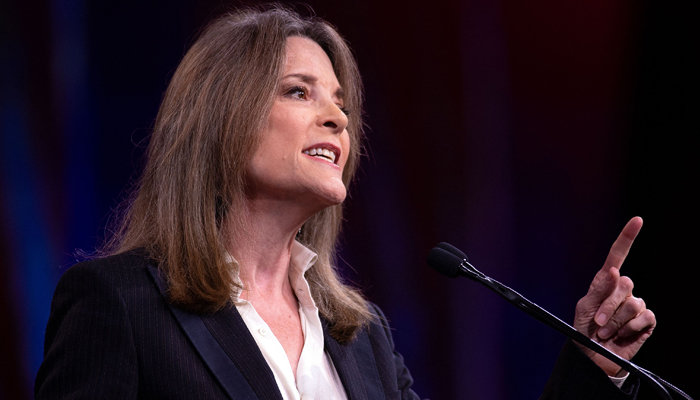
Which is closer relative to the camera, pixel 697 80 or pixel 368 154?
pixel 697 80

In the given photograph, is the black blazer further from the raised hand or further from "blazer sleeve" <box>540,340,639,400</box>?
the raised hand

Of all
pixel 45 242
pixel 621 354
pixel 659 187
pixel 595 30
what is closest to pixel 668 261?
pixel 659 187

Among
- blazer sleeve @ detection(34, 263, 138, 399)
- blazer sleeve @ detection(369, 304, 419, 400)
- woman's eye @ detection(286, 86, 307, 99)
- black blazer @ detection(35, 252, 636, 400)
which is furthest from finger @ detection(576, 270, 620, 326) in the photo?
blazer sleeve @ detection(34, 263, 138, 399)

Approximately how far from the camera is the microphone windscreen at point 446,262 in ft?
4.52

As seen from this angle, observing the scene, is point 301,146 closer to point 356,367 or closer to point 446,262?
point 446,262

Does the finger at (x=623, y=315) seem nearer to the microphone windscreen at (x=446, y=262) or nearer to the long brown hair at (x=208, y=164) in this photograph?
the microphone windscreen at (x=446, y=262)

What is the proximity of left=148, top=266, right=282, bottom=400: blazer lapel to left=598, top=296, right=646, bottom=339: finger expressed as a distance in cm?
81

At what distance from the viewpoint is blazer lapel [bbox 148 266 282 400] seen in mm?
1283

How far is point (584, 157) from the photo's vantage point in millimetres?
2547

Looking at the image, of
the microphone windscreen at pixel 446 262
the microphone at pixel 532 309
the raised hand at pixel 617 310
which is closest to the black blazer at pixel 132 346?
the raised hand at pixel 617 310

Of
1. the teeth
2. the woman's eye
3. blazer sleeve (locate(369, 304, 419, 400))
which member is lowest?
blazer sleeve (locate(369, 304, 419, 400))

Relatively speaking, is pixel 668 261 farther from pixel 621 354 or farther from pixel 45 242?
pixel 45 242

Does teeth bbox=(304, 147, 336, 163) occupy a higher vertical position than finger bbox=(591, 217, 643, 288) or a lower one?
lower

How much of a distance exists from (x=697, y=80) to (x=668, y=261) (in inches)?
A: 29.4
